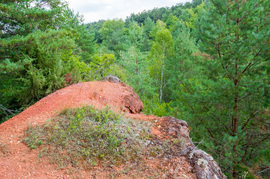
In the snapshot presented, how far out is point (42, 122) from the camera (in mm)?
3422

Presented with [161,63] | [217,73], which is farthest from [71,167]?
[161,63]

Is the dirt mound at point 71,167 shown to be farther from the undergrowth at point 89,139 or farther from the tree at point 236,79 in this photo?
the tree at point 236,79

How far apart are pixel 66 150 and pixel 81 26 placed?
2130cm

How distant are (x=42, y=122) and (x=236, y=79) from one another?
5551mm

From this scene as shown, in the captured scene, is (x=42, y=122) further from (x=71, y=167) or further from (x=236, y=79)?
(x=236, y=79)

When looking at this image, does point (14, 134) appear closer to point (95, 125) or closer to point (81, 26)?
point (95, 125)

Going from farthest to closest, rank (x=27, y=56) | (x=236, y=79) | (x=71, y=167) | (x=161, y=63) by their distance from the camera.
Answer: (x=161, y=63) < (x=27, y=56) < (x=236, y=79) < (x=71, y=167)

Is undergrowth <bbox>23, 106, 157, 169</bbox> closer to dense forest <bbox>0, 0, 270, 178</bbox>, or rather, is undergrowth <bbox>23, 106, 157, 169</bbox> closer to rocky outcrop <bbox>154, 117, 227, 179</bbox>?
rocky outcrop <bbox>154, 117, 227, 179</bbox>

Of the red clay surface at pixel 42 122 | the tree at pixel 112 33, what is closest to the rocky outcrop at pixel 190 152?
the red clay surface at pixel 42 122

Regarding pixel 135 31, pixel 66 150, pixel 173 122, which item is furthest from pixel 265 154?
pixel 135 31

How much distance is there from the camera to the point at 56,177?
237cm

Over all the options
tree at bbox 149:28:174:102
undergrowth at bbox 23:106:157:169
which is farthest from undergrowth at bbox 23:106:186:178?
tree at bbox 149:28:174:102

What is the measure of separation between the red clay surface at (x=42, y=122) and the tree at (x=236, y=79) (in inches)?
110

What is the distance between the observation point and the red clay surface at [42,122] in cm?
242
